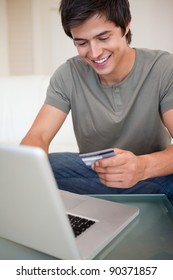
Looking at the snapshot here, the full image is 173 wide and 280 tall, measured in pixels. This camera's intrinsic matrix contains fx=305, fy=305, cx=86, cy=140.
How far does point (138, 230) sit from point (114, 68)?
620mm

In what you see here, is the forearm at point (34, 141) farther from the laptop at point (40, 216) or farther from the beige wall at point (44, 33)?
the beige wall at point (44, 33)

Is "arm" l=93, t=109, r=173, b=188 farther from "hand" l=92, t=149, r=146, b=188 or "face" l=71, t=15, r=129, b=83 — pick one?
"face" l=71, t=15, r=129, b=83

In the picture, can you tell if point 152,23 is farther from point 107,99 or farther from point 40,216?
point 40,216

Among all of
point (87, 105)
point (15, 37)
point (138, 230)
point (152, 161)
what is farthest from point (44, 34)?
point (138, 230)

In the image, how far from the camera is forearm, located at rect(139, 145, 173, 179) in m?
0.85

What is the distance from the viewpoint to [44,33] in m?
2.93

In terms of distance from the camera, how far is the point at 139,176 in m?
0.82

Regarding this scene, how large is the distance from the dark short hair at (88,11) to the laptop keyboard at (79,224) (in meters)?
0.59

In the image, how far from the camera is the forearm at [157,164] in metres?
0.85

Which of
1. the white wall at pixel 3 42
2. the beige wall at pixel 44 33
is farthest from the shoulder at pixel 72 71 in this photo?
the white wall at pixel 3 42

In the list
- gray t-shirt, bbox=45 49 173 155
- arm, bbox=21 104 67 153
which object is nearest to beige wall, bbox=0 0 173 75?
gray t-shirt, bbox=45 49 173 155

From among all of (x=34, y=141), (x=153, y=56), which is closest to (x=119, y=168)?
(x=34, y=141)

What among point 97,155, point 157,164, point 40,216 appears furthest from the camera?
point 157,164

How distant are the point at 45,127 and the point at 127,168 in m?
0.49
